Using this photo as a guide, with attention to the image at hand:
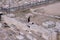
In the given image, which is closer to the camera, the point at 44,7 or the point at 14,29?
the point at 14,29

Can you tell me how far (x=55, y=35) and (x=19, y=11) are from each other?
1149cm

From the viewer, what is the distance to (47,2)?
22094 mm

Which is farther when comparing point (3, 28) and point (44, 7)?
point (44, 7)

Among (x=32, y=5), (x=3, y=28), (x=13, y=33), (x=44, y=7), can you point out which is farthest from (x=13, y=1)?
(x=13, y=33)

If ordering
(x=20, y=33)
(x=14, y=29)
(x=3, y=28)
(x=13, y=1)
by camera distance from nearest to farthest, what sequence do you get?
(x=20, y=33) → (x=14, y=29) → (x=3, y=28) → (x=13, y=1)

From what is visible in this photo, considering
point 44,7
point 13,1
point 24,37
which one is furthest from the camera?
point 13,1

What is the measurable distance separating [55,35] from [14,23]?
5477 millimetres

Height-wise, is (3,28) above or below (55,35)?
below

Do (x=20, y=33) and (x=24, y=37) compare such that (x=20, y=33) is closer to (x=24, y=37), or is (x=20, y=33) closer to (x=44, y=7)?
(x=24, y=37)

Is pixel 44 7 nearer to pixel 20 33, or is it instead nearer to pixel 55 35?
pixel 20 33

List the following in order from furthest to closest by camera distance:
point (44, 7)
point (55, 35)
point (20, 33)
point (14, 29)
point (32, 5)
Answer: point (32, 5) < point (44, 7) < point (14, 29) < point (20, 33) < point (55, 35)

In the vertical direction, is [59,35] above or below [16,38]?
above

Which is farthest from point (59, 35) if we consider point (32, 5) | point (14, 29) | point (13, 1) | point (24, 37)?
point (13, 1)

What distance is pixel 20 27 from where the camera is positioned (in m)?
13.4
